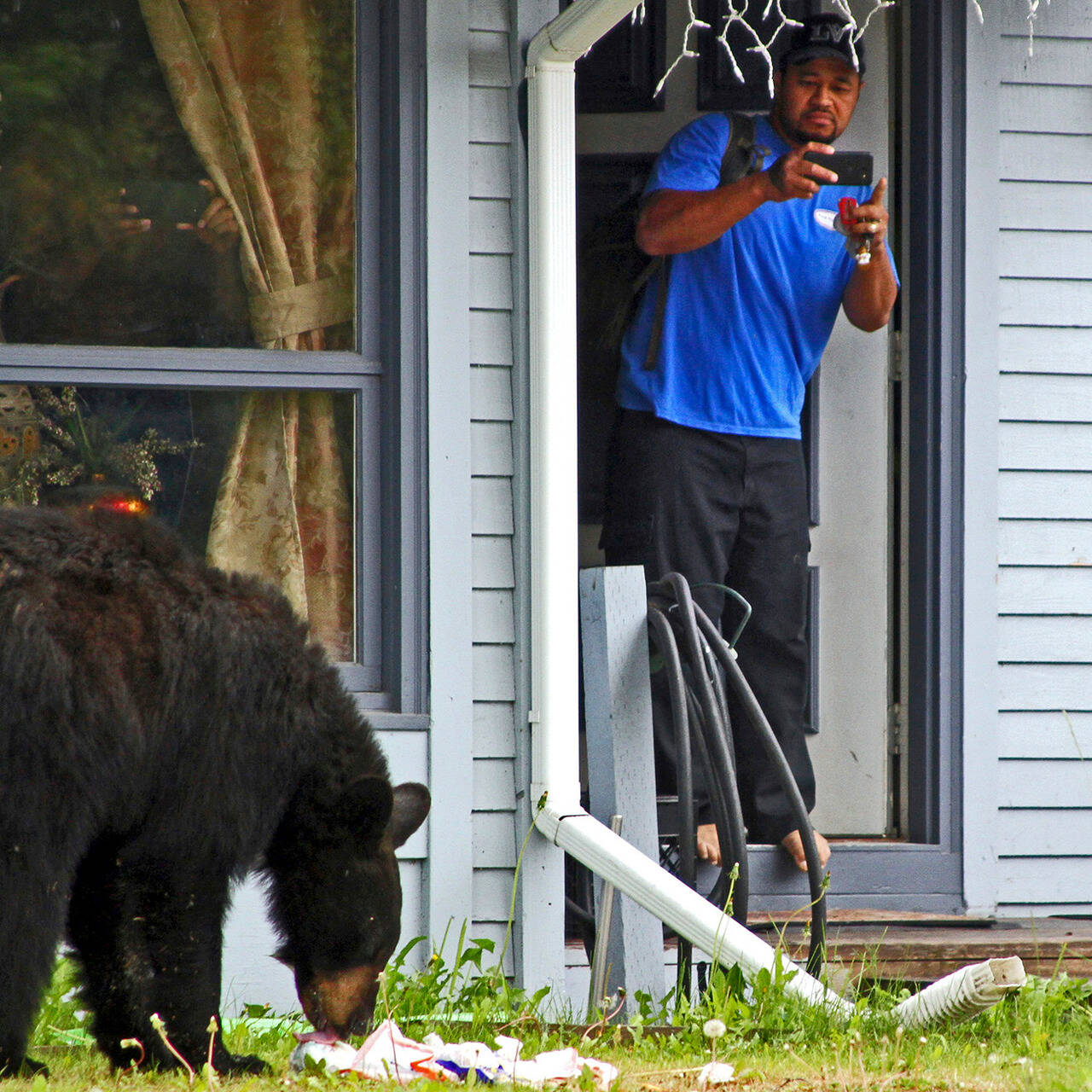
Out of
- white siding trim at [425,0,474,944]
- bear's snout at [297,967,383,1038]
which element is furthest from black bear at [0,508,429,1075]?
white siding trim at [425,0,474,944]

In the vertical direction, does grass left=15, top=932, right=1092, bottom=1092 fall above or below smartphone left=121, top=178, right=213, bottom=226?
below

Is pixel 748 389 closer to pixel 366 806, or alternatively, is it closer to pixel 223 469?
pixel 223 469

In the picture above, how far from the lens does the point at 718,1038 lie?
10.8 ft

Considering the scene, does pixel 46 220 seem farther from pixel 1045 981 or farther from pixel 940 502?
pixel 1045 981

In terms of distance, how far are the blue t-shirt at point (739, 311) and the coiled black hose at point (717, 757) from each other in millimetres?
878

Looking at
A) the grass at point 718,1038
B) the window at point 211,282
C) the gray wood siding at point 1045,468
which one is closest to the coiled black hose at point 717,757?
the grass at point 718,1038

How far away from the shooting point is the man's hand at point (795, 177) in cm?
429

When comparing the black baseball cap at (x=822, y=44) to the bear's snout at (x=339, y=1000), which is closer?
the bear's snout at (x=339, y=1000)

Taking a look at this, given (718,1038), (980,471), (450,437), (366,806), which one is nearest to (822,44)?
(980,471)

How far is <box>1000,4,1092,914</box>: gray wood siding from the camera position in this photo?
4652 millimetres

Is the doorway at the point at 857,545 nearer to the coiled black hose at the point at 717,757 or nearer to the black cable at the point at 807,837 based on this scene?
the coiled black hose at the point at 717,757

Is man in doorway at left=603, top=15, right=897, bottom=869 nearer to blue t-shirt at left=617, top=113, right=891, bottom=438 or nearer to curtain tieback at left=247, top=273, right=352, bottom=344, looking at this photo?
blue t-shirt at left=617, top=113, right=891, bottom=438

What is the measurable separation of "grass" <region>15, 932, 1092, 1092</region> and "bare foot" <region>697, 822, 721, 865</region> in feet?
2.34

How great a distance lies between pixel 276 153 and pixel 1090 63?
8.34 feet
